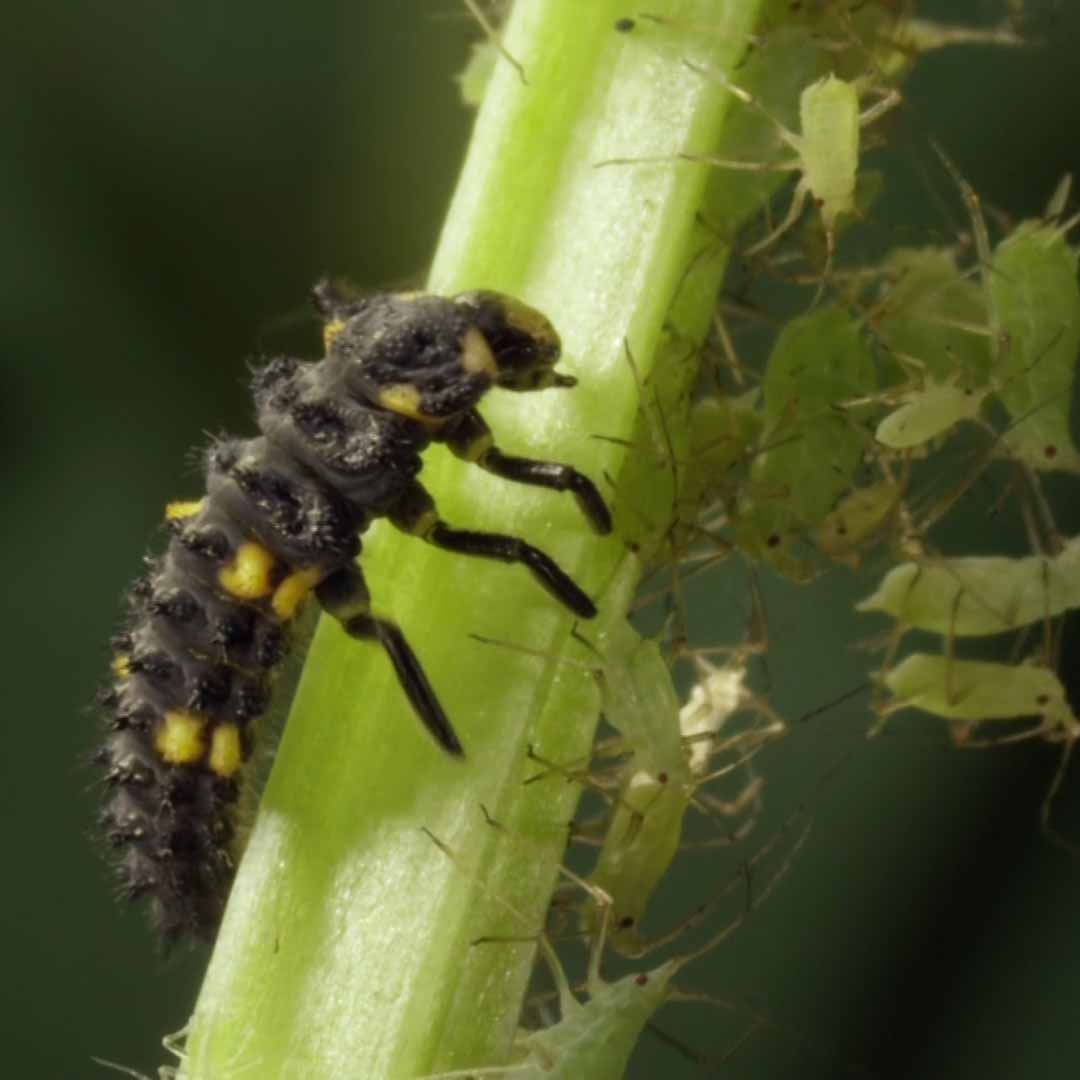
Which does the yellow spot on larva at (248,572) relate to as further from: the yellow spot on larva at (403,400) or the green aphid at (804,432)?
the green aphid at (804,432)

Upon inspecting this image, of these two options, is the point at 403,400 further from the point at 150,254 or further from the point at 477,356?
the point at 150,254

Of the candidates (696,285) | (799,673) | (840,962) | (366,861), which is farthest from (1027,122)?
(366,861)

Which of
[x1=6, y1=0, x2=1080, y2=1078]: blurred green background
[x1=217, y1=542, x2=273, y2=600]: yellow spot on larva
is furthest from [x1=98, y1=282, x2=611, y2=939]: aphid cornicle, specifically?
[x1=6, y1=0, x2=1080, y2=1078]: blurred green background

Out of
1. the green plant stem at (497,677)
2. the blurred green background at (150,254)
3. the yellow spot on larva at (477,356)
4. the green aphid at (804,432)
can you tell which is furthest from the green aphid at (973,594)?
the blurred green background at (150,254)

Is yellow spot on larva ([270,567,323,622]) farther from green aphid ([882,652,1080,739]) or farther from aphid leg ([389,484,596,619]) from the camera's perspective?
green aphid ([882,652,1080,739])

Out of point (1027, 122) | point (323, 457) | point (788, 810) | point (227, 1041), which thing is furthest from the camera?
point (1027, 122)

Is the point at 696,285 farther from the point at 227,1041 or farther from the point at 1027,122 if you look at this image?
the point at 1027,122

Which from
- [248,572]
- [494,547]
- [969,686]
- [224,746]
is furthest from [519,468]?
[969,686]
